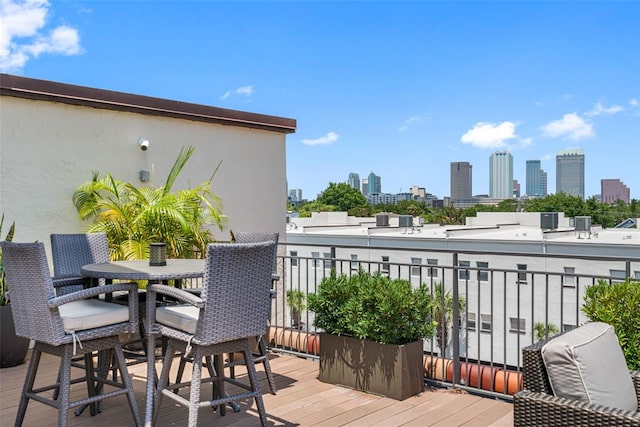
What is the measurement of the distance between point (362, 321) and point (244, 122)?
431 centimetres

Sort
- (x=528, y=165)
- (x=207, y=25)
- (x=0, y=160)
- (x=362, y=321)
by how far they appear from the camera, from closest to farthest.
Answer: (x=362, y=321) < (x=0, y=160) < (x=207, y=25) < (x=528, y=165)

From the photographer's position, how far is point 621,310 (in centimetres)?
275

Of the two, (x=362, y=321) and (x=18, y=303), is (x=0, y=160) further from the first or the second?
(x=362, y=321)

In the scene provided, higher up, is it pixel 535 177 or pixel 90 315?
pixel 535 177

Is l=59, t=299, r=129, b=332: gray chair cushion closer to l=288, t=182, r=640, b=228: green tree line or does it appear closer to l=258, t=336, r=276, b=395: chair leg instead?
l=258, t=336, r=276, b=395: chair leg

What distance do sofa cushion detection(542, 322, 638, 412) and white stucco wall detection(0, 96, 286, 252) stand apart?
5152mm

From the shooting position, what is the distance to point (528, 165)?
86.2 meters

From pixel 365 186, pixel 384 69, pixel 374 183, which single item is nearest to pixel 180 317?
pixel 384 69

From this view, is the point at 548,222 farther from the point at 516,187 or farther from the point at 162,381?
the point at 516,187

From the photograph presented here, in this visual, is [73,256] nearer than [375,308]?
No

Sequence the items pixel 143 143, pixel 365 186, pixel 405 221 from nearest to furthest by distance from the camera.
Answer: pixel 143 143, pixel 405 221, pixel 365 186

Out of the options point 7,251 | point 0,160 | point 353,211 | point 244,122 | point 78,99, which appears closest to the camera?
point 7,251

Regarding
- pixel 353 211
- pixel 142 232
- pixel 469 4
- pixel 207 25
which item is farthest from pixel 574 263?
pixel 353 211

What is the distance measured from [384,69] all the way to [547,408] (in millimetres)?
35589
